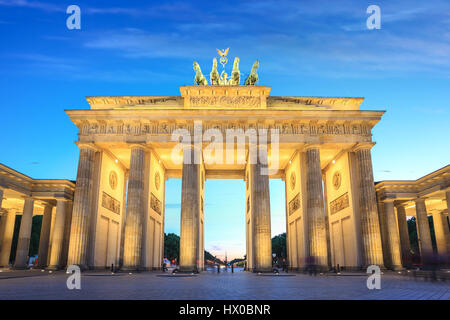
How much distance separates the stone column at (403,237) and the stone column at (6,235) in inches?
1701

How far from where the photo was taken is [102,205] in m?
31.2

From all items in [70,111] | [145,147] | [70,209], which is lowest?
[70,209]

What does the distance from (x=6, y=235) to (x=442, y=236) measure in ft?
164

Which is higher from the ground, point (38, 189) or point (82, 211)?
point (38, 189)

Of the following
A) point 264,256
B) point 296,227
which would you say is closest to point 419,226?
point 296,227

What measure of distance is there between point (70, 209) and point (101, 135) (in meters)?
9.11

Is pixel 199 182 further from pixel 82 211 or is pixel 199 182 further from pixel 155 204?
pixel 82 211

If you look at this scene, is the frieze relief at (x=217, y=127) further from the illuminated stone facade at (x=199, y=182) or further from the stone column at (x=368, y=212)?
the stone column at (x=368, y=212)

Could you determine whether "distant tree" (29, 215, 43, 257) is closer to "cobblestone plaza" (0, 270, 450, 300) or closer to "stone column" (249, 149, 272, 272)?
"stone column" (249, 149, 272, 272)

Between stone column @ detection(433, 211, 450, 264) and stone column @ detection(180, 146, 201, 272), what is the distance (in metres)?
27.0

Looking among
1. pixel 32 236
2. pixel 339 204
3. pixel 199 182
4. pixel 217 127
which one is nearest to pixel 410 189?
pixel 339 204

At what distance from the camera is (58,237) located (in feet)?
98.6
